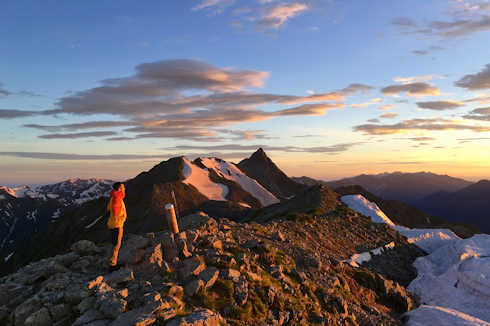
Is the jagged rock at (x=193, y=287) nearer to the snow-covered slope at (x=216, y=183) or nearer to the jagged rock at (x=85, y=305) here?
the jagged rock at (x=85, y=305)

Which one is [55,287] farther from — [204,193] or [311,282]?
[204,193]

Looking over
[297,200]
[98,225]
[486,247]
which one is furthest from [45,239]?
[486,247]

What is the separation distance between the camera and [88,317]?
9.29 m

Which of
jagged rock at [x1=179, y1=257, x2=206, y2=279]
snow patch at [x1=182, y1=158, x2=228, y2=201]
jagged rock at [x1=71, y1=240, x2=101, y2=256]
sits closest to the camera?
jagged rock at [x1=179, y1=257, x2=206, y2=279]

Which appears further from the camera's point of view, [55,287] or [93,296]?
[55,287]

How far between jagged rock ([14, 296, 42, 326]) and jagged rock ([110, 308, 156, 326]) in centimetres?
315

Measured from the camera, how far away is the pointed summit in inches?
6669

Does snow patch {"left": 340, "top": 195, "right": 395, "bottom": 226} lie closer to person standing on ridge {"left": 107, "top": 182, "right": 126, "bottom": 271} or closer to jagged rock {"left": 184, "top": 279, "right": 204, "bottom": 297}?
jagged rock {"left": 184, "top": 279, "right": 204, "bottom": 297}

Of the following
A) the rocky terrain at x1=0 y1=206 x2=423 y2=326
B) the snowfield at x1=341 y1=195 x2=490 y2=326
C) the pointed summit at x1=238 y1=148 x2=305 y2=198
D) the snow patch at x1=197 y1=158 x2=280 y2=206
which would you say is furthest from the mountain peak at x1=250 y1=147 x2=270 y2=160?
the rocky terrain at x1=0 y1=206 x2=423 y2=326

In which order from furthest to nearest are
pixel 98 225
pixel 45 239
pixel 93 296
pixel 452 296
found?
pixel 45 239, pixel 98 225, pixel 452 296, pixel 93 296

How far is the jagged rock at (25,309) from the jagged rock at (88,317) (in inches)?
73.5

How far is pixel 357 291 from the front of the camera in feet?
65.5

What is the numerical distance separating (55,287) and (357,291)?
17.2m

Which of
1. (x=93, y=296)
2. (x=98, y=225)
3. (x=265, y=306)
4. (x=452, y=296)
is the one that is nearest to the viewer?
(x=93, y=296)
